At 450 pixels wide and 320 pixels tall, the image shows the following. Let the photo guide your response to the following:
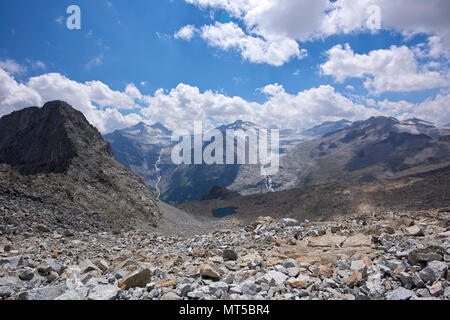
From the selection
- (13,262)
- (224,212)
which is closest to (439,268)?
(13,262)

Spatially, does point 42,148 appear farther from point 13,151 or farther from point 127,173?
point 127,173

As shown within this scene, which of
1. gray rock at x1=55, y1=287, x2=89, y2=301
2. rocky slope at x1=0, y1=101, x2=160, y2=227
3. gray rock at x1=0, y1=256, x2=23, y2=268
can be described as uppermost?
rocky slope at x1=0, y1=101, x2=160, y2=227

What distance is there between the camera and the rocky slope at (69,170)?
84.5 feet

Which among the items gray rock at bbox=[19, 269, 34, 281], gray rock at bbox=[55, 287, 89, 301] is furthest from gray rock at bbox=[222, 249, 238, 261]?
gray rock at bbox=[19, 269, 34, 281]

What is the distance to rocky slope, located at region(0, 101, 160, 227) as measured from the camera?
25766mm

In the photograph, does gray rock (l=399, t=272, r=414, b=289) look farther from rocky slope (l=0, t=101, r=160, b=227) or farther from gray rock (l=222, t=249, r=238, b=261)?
rocky slope (l=0, t=101, r=160, b=227)

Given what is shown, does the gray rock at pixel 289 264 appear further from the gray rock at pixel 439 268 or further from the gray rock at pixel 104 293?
the gray rock at pixel 104 293

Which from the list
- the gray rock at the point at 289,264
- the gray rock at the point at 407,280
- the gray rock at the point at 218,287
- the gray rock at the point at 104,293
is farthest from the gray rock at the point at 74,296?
the gray rock at the point at 407,280

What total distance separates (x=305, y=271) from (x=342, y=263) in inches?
51.7

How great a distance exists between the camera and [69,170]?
3344 cm

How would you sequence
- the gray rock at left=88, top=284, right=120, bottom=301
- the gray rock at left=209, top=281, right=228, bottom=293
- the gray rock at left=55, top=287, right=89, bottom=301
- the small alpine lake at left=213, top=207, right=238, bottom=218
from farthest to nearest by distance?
the small alpine lake at left=213, top=207, right=238, bottom=218 → the gray rock at left=209, top=281, right=228, bottom=293 → the gray rock at left=88, top=284, right=120, bottom=301 → the gray rock at left=55, top=287, right=89, bottom=301

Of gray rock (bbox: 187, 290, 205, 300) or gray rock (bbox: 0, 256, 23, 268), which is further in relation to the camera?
gray rock (bbox: 0, 256, 23, 268)

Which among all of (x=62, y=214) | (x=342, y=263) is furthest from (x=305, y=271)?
(x=62, y=214)

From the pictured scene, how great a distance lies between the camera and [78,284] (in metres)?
7.99
